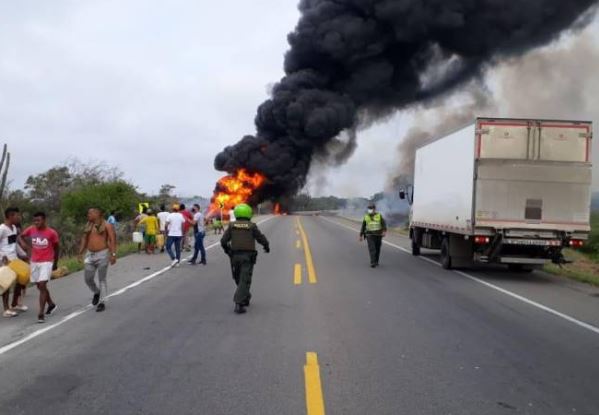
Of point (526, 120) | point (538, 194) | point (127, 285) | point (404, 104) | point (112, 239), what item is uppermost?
point (404, 104)

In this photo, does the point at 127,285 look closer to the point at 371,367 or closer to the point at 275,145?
the point at 371,367

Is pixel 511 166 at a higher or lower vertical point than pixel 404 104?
lower

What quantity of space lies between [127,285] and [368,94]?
→ 26777 mm

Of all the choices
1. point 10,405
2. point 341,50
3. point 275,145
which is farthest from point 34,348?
point 275,145

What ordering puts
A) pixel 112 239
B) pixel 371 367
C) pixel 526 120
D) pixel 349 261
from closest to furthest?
pixel 371 367 < pixel 112 239 < pixel 526 120 < pixel 349 261

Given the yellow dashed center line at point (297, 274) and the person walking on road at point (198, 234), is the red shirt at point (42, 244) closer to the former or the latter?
the yellow dashed center line at point (297, 274)

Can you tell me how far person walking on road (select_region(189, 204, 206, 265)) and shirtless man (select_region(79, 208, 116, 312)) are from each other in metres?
6.12

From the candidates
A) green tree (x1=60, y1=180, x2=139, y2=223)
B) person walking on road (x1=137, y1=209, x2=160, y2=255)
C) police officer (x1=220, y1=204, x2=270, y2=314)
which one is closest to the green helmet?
police officer (x1=220, y1=204, x2=270, y2=314)

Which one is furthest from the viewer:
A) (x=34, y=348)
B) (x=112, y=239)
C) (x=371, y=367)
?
(x=112, y=239)

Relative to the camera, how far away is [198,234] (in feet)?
48.3

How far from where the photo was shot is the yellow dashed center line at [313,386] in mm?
4270

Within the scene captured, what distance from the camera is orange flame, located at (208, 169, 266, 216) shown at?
39844 millimetres

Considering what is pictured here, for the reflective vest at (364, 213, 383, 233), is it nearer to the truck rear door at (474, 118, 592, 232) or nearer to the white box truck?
the white box truck

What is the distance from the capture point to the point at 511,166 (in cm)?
1219
